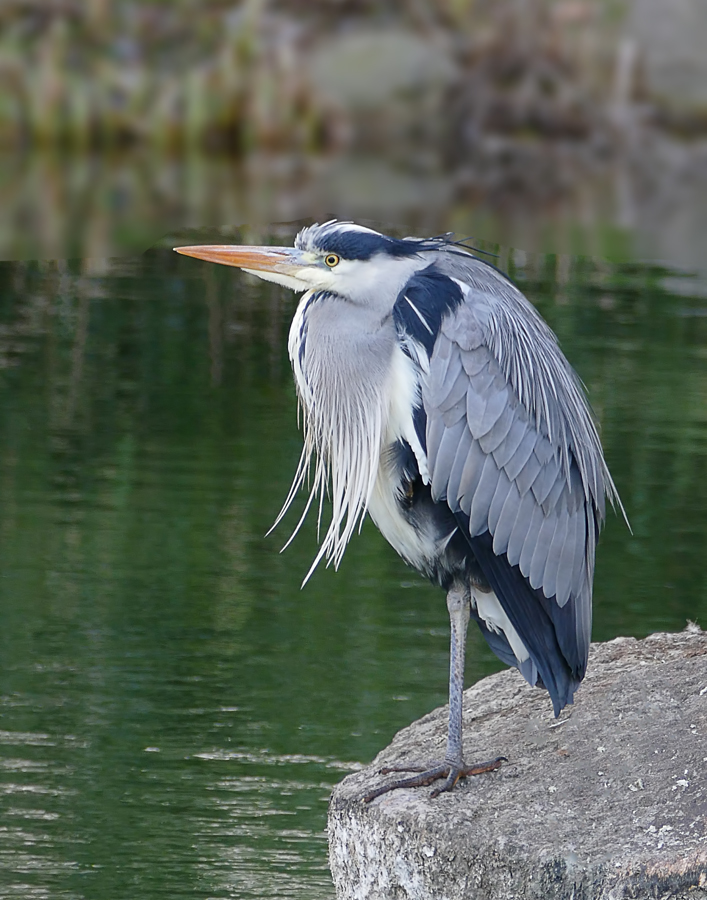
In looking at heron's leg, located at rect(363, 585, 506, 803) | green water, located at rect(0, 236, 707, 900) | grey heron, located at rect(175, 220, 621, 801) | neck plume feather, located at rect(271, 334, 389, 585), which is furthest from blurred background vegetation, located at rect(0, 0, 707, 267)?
heron's leg, located at rect(363, 585, 506, 803)

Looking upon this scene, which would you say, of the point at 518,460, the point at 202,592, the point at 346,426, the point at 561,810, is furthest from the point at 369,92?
the point at 561,810

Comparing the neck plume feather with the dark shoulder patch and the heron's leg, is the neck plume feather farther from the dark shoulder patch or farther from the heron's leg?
the heron's leg

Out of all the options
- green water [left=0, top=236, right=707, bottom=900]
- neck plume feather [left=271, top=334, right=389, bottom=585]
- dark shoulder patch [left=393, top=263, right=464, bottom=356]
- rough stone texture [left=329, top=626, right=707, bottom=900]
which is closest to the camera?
rough stone texture [left=329, top=626, right=707, bottom=900]

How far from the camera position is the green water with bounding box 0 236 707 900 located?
3.77 meters

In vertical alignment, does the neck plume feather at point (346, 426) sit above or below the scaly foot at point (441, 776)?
above

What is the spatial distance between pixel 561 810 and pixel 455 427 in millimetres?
755

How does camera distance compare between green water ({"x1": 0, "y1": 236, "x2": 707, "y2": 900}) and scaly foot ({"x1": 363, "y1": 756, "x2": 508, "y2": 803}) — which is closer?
scaly foot ({"x1": 363, "y1": 756, "x2": 508, "y2": 803})

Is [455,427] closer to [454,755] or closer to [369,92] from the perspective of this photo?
[454,755]

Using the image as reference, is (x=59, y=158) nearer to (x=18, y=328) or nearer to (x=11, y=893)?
(x=18, y=328)

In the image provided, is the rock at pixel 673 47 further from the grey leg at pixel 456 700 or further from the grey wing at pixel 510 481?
the grey leg at pixel 456 700

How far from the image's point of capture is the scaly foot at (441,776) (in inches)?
125

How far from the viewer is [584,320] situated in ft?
28.6

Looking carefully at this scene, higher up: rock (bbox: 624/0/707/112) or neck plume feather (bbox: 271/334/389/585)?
rock (bbox: 624/0/707/112)

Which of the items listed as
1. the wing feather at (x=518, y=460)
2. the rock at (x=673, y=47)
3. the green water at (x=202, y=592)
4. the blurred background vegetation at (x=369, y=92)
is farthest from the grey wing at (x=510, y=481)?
the rock at (x=673, y=47)
